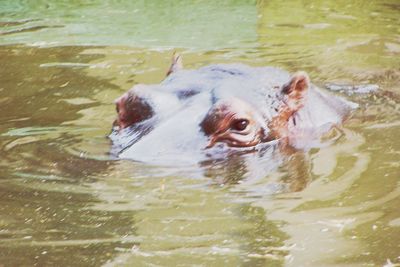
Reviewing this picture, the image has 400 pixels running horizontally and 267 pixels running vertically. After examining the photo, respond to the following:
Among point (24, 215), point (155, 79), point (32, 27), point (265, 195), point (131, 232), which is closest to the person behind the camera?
point (131, 232)

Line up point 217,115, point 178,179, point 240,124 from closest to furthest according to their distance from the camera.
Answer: point 178,179 → point 217,115 → point 240,124

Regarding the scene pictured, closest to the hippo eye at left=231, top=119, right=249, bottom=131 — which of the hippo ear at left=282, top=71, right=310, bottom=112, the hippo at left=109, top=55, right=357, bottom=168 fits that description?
the hippo at left=109, top=55, right=357, bottom=168

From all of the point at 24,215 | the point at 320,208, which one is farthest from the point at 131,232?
the point at 320,208

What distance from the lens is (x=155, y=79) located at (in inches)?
266

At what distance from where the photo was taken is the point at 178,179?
13.0ft

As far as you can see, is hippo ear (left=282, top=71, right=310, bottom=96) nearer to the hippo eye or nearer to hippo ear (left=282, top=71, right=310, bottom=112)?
hippo ear (left=282, top=71, right=310, bottom=112)

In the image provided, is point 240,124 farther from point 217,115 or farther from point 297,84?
point 297,84

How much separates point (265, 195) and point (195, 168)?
1.62 feet

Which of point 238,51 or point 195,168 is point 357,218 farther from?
point 238,51

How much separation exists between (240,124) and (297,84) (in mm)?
503

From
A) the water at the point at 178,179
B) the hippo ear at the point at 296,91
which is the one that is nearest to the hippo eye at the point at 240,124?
the water at the point at 178,179

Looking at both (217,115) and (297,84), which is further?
(297,84)

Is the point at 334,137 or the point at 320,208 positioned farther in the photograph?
the point at 334,137

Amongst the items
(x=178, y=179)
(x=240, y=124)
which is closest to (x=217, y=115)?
(x=240, y=124)
